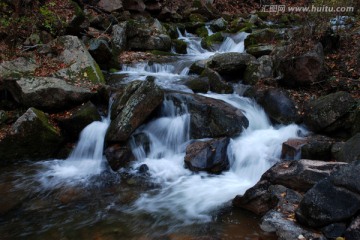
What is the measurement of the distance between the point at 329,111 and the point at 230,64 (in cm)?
362

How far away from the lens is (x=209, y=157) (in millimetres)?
7035

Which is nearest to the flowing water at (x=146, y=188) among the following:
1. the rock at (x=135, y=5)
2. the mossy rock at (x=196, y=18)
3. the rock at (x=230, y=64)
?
the rock at (x=230, y=64)

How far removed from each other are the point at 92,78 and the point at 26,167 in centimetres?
312

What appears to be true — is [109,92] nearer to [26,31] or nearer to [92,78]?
[92,78]

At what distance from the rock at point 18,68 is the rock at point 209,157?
5053 mm

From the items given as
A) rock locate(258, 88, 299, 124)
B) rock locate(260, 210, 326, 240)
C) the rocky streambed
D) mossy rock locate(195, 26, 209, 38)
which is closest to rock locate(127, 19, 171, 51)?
the rocky streambed

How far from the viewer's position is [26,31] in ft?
34.5

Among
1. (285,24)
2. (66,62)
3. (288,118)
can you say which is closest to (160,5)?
(285,24)

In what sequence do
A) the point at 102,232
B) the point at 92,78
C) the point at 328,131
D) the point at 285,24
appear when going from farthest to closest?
the point at 285,24, the point at 92,78, the point at 328,131, the point at 102,232

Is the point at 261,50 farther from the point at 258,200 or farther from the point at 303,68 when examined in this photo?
the point at 258,200

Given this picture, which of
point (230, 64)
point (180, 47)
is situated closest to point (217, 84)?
point (230, 64)

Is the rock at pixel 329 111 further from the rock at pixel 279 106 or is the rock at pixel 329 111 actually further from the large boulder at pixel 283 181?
the large boulder at pixel 283 181

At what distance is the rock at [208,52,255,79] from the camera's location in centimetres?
1040

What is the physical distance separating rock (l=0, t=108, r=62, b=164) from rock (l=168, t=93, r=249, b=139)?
11.4ft
